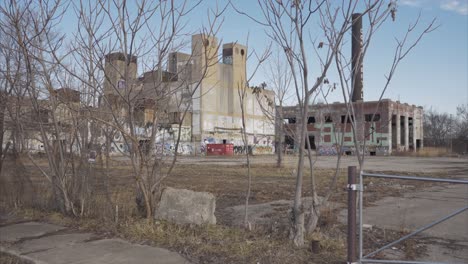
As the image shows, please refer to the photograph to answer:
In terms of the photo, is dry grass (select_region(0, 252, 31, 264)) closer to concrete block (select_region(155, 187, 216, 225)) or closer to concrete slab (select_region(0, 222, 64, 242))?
concrete slab (select_region(0, 222, 64, 242))

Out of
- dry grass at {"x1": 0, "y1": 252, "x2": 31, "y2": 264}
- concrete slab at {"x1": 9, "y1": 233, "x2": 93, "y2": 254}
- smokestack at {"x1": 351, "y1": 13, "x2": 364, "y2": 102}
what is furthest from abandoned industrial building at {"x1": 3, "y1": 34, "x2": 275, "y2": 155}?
dry grass at {"x1": 0, "y1": 252, "x2": 31, "y2": 264}

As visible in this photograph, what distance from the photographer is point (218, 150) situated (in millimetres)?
71875

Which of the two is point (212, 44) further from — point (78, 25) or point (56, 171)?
point (56, 171)

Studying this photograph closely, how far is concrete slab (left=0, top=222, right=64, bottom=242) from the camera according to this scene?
298 inches

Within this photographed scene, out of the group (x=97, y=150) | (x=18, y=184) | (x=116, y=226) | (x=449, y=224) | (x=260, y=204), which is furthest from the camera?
(x=260, y=204)

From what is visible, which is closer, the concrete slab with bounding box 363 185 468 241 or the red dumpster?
the concrete slab with bounding box 363 185 468 241

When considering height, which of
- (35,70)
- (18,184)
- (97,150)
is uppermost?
(35,70)

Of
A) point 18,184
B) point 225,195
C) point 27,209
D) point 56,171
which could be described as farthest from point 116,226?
point 225,195

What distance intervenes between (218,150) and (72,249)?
2570 inches

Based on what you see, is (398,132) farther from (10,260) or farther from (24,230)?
(10,260)

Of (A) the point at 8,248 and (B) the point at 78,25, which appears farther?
(B) the point at 78,25

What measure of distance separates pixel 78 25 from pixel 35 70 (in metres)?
1.92

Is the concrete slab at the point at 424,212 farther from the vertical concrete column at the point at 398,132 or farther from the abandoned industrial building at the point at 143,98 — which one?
the vertical concrete column at the point at 398,132

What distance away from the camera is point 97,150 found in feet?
31.8
